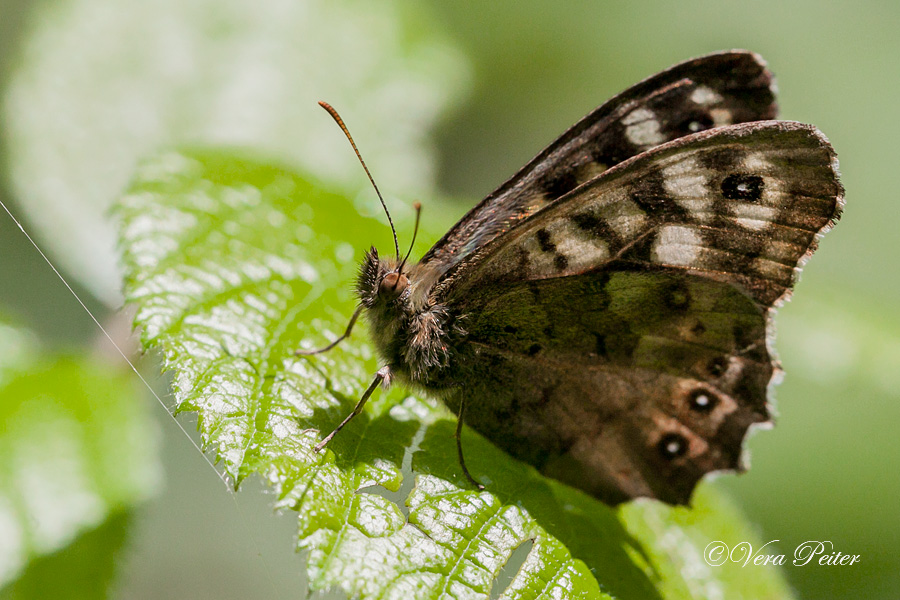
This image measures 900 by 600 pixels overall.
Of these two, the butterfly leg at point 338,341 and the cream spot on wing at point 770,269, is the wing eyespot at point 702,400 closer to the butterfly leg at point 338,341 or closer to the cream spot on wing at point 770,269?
the cream spot on wing at point 770,269

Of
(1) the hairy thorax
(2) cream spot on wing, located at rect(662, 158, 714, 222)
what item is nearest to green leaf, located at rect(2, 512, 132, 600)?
(1) the hairy thorax

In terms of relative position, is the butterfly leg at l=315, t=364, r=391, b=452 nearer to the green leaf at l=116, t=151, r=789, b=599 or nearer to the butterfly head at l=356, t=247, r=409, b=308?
the green leaf at l=116, t=151, r=789, b=599

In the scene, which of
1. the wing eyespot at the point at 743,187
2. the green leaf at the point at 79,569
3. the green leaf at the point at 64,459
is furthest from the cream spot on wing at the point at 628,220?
the green leaf at the point at 79,569

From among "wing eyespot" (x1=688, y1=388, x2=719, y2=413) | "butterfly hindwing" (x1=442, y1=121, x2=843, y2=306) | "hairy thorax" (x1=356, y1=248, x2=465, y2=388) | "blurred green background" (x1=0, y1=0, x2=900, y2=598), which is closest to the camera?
"butterfly hindwing" (x1=442, y1=121, x2=843, y2=306)

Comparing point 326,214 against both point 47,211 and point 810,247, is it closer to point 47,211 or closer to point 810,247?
point 47,211

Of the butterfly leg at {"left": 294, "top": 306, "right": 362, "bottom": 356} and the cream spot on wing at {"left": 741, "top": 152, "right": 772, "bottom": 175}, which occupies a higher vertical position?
the cream spot on wing at {"left": 741, "top": 152, "right": 772, "bottom": 175}

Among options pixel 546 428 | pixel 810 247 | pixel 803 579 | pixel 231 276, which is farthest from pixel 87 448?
pixel 803 579
